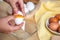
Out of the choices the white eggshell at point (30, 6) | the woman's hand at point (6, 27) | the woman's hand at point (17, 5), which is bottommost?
the woman's hand at point (6, 27)

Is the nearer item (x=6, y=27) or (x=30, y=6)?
(x=6, y=27)

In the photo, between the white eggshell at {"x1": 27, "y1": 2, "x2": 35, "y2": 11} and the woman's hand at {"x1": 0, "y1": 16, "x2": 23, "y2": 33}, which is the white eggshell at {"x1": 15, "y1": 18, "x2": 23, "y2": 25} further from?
the white eggshell at {"x1": 27, "y1": 2, "x2": 35, "y2": 11}

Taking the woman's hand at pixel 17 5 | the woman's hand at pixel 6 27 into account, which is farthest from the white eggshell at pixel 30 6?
the woman's hand at pixel 6 27

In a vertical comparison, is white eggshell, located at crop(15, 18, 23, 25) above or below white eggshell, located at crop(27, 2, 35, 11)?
below

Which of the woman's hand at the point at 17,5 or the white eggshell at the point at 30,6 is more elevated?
the woman's hand at the point at 17,5

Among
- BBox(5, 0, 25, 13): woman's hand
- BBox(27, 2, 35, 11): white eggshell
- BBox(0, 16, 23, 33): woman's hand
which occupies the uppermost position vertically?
BBox(5, 0, 25, 13): woman's hand

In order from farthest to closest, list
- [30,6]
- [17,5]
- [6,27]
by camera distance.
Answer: [30,6] → [17,5] → [6,27]

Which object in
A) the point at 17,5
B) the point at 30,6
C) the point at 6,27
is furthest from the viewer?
the point at 30,6

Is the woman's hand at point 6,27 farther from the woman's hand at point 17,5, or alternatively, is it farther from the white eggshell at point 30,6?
the white eggshell at point 30,6

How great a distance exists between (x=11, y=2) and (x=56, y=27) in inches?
9.9

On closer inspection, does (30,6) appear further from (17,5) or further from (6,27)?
(6,27)

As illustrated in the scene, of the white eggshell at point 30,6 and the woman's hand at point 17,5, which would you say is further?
the white eggshell at point 30,6

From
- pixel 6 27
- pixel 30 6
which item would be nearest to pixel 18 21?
pixel 6 27

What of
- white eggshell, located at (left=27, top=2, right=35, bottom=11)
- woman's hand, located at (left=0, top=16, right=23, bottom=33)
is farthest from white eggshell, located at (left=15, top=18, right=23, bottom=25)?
white eggshell, located at (left=27, top=2, right=35, bottom=11)
